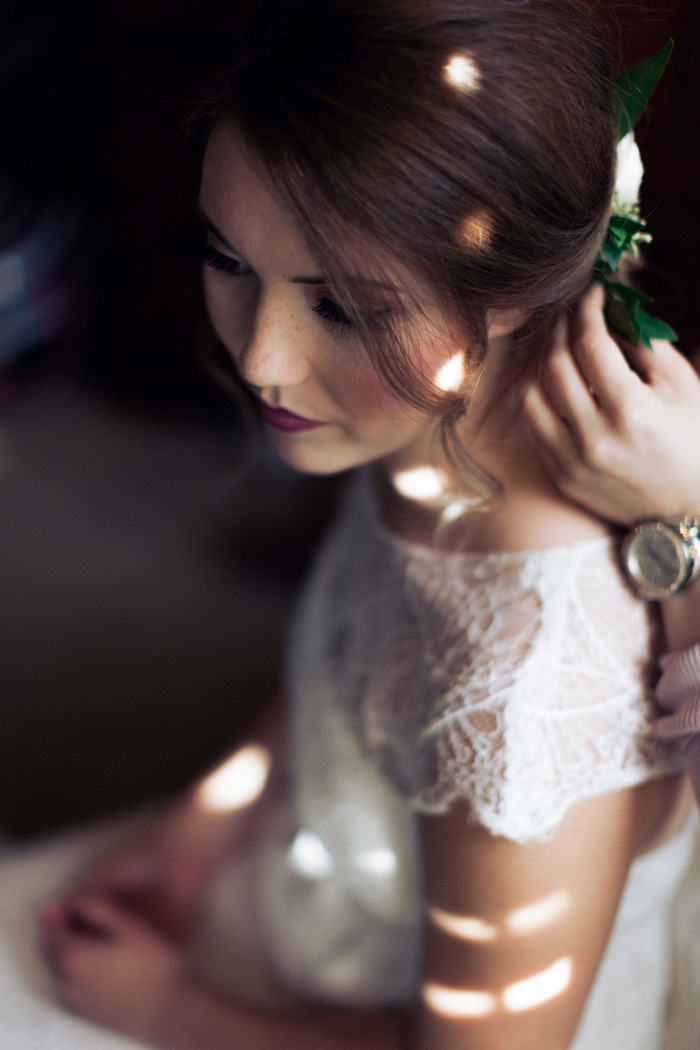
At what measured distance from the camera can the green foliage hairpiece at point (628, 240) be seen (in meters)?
0.77

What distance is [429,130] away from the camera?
0.63 metres

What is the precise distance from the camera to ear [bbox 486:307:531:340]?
0.78 meters

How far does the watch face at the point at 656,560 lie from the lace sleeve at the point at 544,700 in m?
0.02

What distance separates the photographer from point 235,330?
33.9 inches

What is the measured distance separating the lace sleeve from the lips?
0.24 metres

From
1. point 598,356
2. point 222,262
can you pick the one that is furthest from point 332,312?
point 598,356

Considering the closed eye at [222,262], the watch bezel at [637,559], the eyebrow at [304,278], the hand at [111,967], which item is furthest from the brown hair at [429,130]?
the hand at [111,967]

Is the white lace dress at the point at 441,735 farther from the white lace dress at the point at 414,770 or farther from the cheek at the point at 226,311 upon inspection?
the cheek at the point at 226,311

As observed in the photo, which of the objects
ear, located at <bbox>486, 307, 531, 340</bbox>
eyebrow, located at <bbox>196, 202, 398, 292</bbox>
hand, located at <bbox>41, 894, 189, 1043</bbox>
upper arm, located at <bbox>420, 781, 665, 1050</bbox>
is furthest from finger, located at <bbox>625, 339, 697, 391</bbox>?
hand, located at <bbox>41, 894, 189, 1043</bbox>

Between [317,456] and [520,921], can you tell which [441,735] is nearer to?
[520,921]

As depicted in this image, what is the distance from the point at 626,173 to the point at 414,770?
60cm

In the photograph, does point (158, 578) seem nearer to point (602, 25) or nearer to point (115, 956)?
point (115, 956)

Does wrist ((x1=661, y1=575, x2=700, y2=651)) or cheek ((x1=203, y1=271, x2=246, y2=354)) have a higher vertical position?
cheek ((x1=203, y1=271, x2=246, y2=354))

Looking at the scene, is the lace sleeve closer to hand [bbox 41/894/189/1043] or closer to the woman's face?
the woman's face
